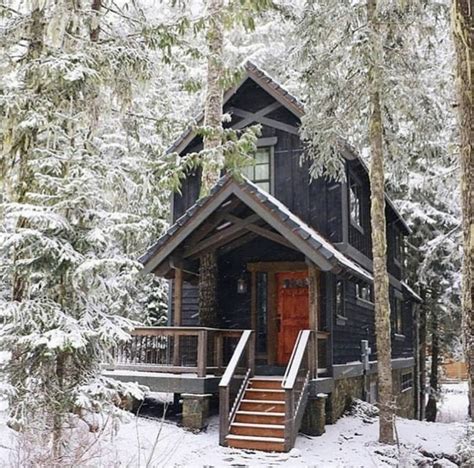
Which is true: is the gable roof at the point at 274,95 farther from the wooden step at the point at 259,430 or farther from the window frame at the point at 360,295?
the wooden step at the point at 259,430

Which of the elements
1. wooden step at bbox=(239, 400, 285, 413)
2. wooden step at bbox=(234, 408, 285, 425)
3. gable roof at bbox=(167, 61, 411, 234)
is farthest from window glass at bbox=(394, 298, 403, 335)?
wooden step at bbox=(234, 408, 285, 425)

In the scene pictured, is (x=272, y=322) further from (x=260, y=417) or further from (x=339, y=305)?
(x=260, y=417)

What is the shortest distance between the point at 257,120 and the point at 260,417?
817 centimetres

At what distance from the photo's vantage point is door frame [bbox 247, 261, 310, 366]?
14.0m

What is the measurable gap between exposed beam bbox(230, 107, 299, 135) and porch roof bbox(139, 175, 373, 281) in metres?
3.58

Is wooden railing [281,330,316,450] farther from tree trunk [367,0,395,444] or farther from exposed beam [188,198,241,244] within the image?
exposed beam [188,198,241,244]

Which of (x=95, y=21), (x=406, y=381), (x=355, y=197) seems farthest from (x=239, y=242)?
(x=406, y=381)

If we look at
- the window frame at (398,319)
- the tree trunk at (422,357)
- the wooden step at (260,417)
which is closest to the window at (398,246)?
the window frame at (398,319)

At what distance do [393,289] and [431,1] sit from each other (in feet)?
34.1

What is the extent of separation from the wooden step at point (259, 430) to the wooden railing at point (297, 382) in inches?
9.7

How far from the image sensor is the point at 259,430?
9844 millimetres

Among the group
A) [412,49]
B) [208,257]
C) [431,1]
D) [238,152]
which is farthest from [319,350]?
[431,1]

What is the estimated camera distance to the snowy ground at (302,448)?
27.2ft

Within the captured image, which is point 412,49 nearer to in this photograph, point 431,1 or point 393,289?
point 431,1
